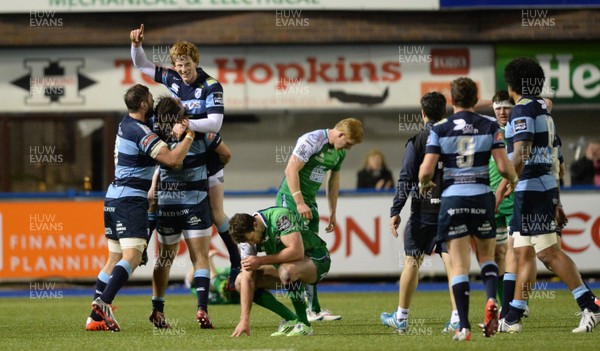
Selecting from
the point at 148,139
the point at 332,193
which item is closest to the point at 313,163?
the point at 332,193

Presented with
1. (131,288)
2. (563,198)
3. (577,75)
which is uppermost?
(577,75)

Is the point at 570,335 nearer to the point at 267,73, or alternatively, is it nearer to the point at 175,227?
the point at 175,227

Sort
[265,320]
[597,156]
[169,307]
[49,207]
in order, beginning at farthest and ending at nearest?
1. [597,156]
2. [49,207]
3. [169,307]
4. [265,320]

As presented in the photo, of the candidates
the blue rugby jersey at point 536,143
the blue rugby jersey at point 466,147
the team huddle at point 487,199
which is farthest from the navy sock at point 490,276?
the blue rugby jersey at point 536,143

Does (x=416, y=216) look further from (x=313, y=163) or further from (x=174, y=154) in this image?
(x=174, y=154)

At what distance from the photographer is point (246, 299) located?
34.1ft

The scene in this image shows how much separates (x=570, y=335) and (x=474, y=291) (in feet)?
24.0

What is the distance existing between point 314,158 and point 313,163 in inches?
2.6

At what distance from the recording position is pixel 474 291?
17562 millimetres

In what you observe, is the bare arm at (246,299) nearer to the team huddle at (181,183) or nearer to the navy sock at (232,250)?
the team huddle at (181,183)

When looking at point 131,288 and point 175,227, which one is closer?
point 175,227

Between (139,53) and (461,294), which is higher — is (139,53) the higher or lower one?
the higher one

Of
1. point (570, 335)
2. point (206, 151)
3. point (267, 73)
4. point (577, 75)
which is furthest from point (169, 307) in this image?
point (577, 75)

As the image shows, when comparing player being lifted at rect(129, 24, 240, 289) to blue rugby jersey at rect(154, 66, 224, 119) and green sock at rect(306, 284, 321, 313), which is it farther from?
green sock at rect(306, 284, 321, 313)
